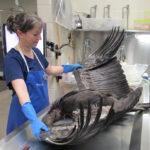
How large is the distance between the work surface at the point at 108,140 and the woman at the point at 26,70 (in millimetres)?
86

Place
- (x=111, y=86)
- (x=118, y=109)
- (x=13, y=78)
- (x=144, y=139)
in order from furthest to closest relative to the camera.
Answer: (x=111, y=86) < (x=13, y=78) < (x=118, y=109) < (x=144, y=139)

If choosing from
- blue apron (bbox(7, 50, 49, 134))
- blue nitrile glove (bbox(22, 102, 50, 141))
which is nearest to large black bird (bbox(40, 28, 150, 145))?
blue nitrile glove (bbox(22, 102, 50, 141))

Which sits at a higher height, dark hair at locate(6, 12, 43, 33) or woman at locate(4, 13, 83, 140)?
dark hair at locate(6, 12, 43, 33)

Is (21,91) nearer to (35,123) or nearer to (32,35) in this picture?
(35,123)

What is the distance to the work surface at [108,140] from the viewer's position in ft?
2.10

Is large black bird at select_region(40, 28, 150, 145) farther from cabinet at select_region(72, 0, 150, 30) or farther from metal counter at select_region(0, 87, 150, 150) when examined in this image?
cabinet at select_region(72, 0, 150, 30)

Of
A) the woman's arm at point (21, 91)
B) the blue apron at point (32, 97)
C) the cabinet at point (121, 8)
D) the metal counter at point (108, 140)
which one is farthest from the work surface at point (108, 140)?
the cabinet at point (121, 8)

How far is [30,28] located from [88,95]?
20.0 inches

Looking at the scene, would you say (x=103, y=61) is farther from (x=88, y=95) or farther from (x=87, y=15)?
(x=87, y=15)

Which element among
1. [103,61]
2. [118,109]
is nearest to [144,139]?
[118,109]

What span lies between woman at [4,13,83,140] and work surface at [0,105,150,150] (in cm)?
9

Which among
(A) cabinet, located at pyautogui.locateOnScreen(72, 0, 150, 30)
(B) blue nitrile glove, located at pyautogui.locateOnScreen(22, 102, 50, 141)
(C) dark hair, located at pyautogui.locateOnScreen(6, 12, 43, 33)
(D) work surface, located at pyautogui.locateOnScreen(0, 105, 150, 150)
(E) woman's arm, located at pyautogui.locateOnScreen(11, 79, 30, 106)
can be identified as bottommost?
(D) work surface, located at pyautogui.locateOnScreen(0, 105, 150, 150)

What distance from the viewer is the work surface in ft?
2.10

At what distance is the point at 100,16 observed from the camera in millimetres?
2477
